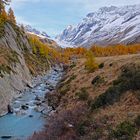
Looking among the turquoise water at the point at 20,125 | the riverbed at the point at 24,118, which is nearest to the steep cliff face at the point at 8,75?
the riverbed at the point at 24,118

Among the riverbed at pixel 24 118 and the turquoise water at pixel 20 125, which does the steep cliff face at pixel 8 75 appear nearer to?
the riverbed at pixel 24 118

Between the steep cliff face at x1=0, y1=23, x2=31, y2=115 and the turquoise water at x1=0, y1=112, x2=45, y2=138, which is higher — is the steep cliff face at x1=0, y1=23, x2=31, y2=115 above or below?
above

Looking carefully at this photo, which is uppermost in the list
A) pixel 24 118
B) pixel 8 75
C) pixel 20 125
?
pixel 8 75

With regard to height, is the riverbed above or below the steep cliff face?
below

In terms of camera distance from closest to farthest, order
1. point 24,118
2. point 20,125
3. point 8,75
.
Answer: point 20,125 → point 24,118 → point 8,75

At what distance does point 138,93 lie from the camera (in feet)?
106

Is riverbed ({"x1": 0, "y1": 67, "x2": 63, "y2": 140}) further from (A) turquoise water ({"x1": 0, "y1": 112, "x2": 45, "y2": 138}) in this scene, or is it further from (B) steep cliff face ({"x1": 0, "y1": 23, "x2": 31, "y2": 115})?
(B) steep cliff face ({"x1": 0, "y1": 23, "x2": 31, "y2": 115})

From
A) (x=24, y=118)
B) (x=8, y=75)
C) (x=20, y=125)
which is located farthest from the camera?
(x=8, y=75)

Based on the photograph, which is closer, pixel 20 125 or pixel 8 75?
pixel 20 125

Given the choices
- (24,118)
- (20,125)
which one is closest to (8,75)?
(24,118)

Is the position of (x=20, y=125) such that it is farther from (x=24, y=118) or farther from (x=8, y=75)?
(x=8, y=75)

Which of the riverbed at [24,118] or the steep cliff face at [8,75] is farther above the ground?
the steep cliff face at [8,75]

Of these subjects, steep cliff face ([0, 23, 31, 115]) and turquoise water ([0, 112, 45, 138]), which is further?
steep cliff face ([0, 23, 31, 115])

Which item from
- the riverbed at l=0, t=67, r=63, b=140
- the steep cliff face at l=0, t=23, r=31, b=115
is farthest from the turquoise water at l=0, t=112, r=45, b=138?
the steep cliff face at l=0, t=23, r=31, b=115
